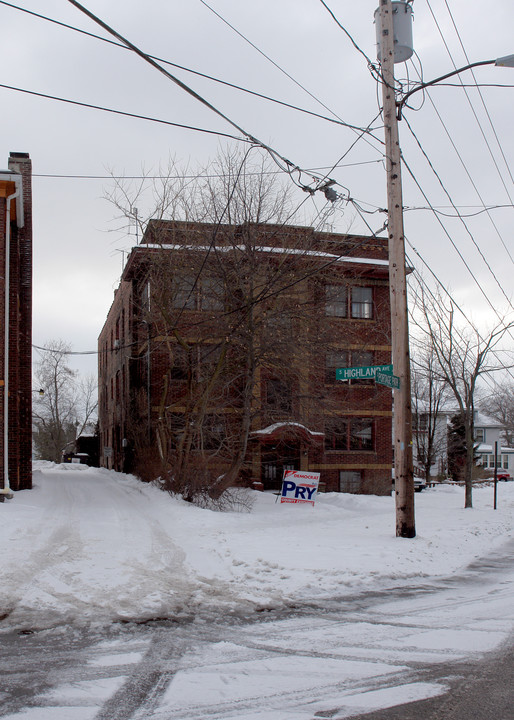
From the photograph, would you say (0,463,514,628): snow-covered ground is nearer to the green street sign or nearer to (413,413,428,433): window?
the green street sign

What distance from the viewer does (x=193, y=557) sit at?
968cm

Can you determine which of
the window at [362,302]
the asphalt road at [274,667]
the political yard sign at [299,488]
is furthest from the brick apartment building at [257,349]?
the asphalt road at [274,667]

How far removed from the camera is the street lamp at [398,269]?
452 inches

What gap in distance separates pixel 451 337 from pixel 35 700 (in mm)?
19512

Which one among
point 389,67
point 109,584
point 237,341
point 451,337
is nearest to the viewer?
point 109,584

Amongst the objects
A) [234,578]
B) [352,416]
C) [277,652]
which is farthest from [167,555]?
[352,416]

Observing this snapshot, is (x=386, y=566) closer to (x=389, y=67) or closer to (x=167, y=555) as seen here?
(x=167, y=555)

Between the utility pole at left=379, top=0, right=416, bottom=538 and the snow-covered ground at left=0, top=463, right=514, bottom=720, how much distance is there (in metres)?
0.90

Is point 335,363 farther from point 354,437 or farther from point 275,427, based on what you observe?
point 275,427

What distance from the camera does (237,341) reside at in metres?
17.5

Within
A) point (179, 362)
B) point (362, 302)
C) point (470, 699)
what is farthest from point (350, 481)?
point (470, 699)

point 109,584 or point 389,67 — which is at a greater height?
point 389,67

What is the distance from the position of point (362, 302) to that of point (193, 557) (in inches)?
817

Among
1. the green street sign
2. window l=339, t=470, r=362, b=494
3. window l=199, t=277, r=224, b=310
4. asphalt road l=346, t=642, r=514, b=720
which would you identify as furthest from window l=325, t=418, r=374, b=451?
asphalt road l=346, t=642, r=514, b=720
